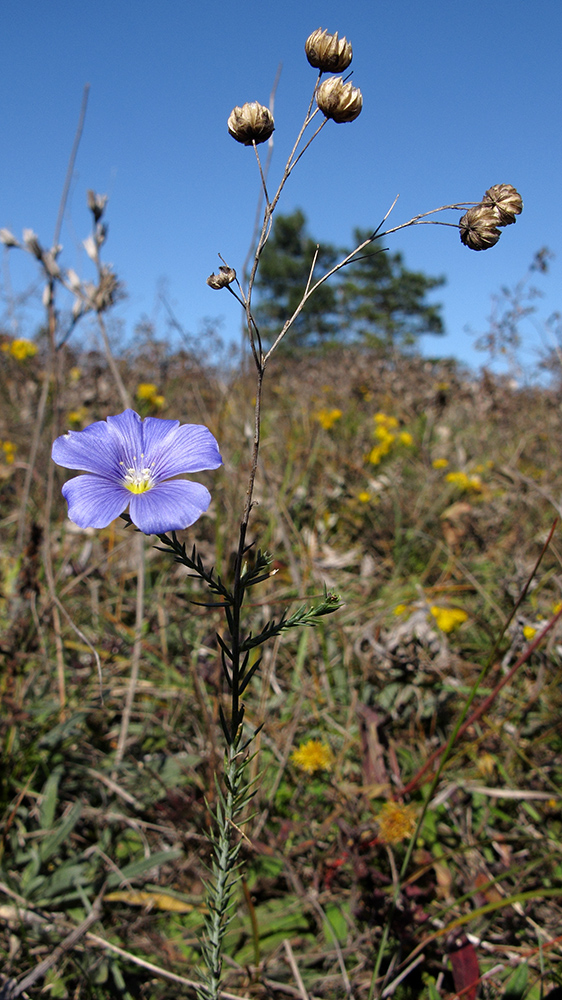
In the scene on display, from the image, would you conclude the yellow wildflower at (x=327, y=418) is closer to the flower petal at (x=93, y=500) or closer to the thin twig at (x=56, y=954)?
the thin twig at (x=56, y=954)

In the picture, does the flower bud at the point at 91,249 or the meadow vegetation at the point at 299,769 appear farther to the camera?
the flower bud at the point at 91,249

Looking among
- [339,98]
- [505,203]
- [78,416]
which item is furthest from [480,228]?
[78,416]

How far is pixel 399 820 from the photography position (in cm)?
136

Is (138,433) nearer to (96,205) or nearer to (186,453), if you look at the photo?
(186,453)

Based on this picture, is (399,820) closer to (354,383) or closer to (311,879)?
(311,879)

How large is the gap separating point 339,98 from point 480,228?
0.25 meters

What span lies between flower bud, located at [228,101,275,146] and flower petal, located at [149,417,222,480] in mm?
393

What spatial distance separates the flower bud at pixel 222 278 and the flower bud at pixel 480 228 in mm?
322

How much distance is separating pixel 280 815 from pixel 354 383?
14.1 feet

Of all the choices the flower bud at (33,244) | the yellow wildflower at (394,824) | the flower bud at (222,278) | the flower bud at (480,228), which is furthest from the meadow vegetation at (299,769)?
the flower bud at (33,244)

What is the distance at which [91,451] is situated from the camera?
81 cm

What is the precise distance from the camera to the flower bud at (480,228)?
76 centimetres

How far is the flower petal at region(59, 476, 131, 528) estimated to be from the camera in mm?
695

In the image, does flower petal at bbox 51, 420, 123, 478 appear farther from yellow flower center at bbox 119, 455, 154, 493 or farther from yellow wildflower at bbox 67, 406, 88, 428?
yellow wildflower at bbox 67, 406, 88, 428
